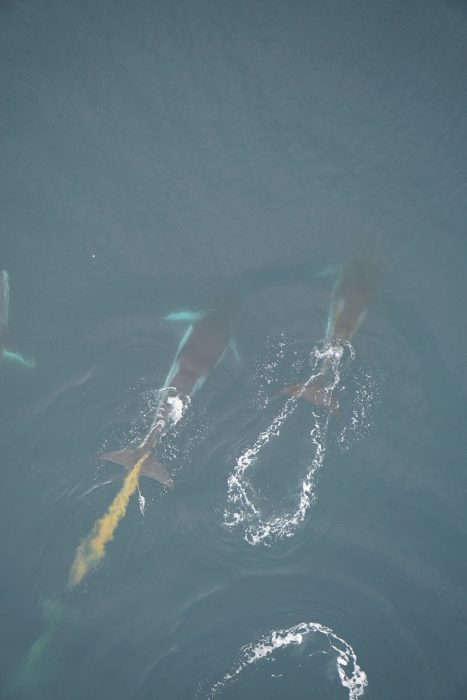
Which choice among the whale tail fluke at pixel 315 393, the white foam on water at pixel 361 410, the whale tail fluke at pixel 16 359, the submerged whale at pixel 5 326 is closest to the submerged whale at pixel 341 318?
the whale tail fluke at pixel 315 393

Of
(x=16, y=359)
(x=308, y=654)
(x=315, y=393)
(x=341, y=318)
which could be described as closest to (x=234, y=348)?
(x=315, y=393)

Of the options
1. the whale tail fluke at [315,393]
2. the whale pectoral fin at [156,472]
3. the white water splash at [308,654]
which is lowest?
the white water splash at [308,654]

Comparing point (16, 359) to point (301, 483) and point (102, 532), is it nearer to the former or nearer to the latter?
point (102, 532)

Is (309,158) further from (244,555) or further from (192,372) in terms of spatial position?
(244,555)

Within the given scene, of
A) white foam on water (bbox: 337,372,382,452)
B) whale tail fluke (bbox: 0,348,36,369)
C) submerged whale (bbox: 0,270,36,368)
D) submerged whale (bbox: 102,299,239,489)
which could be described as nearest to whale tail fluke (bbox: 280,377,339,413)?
white foam on water (bbox: 337,372,382,452)

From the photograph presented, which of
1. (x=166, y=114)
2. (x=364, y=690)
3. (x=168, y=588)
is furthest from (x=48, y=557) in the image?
(x=166, y=114)

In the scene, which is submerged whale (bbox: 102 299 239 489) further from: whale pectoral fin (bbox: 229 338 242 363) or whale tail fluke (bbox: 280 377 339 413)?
whale tail fluke (bbox: 280 377 339 413)

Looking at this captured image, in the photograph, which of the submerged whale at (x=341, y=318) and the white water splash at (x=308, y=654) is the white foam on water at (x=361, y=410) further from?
the white water splash at (x=308, y=654)
